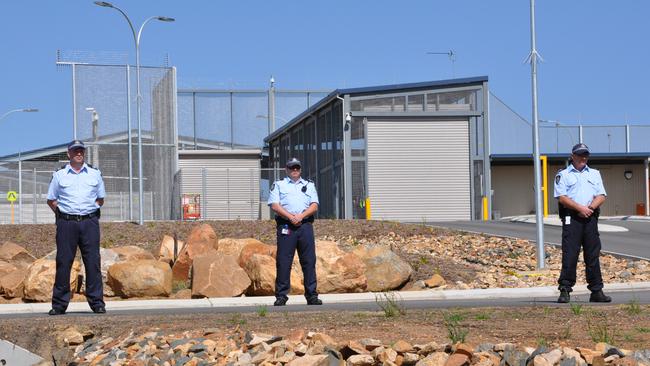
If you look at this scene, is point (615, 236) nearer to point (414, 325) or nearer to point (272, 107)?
point (414, 325)

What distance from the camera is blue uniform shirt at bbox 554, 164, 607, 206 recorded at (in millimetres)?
12234

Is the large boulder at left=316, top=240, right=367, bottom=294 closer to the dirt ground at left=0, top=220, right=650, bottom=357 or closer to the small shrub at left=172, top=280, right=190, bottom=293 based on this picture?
the small shrub at left=172, top=280, right=190, bottom=293

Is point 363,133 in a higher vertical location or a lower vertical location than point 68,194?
higher

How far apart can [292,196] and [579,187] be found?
329 cm

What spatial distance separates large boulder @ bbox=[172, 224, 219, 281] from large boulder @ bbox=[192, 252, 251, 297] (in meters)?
1.56

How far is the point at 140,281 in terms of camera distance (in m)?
15.4

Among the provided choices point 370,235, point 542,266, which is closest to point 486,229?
point 370,235

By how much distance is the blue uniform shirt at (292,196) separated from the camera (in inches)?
516

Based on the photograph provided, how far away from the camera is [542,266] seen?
19.4 m

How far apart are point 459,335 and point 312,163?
41694 mm

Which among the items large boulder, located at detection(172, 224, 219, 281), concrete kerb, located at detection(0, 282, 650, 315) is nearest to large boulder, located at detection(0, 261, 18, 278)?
large boulder, located at detection(172, 224, 219, 281)

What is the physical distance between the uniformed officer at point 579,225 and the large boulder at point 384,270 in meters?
4.53

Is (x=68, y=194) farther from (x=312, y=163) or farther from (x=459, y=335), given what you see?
(x=312, y=163)

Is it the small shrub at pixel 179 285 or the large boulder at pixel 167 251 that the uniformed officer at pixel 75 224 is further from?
the large boulder at pixel 167 251
